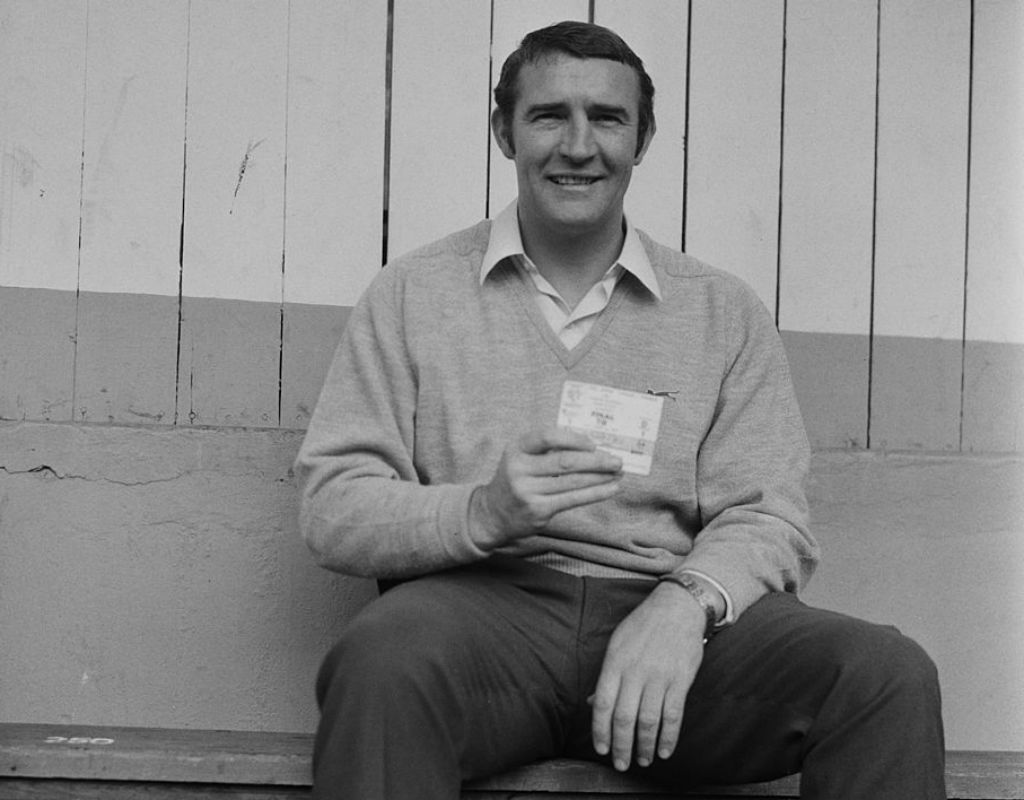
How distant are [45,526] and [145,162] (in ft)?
2.49

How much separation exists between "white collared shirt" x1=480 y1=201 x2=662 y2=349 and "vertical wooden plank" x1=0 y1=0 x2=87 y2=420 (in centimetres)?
91

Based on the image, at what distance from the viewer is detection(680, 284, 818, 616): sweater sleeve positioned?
2361mm

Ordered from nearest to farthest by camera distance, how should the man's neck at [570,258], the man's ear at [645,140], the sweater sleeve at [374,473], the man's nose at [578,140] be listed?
the sweater sleeve at [374,473] < the man's nose at [578,140] < the man's neck at [570,258] < the man's ear at [645,140]

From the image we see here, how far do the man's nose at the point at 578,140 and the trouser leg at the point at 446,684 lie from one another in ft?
2.37

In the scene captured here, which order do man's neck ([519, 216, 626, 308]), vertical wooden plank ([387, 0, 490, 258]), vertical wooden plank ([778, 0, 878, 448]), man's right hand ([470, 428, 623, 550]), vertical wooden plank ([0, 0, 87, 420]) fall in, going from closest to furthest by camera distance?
man's right hand ([470, 428, 623, 550])
man's neck ([519, 216, 626, 308])
vertical wooden plank ([0, 0, 87, 420])
vertical wooden plank ([387, 0, 490, 258])
vertical wooden plank ([778, 0, 878, 448])

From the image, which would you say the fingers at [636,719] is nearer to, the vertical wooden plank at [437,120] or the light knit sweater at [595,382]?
the light knit sweater at [595,382]

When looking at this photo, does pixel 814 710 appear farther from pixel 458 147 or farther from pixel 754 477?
pixel 458 147

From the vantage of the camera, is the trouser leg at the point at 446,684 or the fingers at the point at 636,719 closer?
the trouser leg at the point at 446,684

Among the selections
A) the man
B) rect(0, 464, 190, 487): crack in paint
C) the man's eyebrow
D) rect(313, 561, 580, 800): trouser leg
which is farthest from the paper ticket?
rect(0, 464, 190, 487): crack in paint

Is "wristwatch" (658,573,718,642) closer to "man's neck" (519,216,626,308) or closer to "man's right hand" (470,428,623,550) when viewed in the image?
"man's right hand" (470,428,623,550)

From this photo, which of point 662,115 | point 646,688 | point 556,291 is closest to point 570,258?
point 556,291

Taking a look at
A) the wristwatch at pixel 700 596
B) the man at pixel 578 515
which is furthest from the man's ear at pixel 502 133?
the wristwatch at pixel 700 596

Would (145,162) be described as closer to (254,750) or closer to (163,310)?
(163,310)

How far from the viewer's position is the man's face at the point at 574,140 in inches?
101
